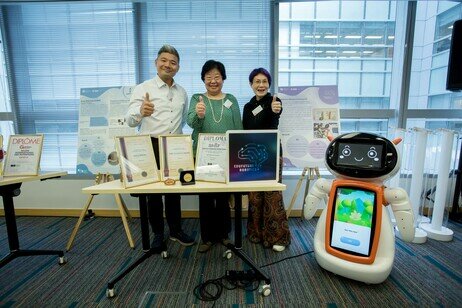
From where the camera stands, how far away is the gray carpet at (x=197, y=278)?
4.79ft

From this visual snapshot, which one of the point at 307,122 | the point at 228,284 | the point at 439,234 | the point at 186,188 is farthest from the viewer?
the point at 307,122

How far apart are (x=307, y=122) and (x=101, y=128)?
2.15 m

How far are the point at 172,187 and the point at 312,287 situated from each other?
1.16m

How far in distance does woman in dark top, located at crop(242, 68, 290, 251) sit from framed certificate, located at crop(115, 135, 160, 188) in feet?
2.89

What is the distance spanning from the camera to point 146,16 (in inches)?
104

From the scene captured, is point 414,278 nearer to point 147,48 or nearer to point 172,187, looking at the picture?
point 172,187

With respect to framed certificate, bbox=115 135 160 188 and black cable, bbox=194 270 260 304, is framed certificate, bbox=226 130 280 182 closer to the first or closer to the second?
framed certificate, bbox=115 135 160 188

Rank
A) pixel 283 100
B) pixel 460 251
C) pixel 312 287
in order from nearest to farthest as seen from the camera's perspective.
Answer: pixel 312 287 < pixel 460 251 < pixel 283 100

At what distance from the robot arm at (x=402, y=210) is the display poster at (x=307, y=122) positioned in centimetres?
87

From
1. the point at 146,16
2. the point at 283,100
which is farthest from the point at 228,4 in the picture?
the point at 283,100

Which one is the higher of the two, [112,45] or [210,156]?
[112,45]

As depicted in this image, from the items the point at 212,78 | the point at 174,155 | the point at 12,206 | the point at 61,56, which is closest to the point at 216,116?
the point at 212,78

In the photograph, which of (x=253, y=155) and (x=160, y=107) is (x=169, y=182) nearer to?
(x=253, y=155)

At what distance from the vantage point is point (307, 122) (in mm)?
2395
